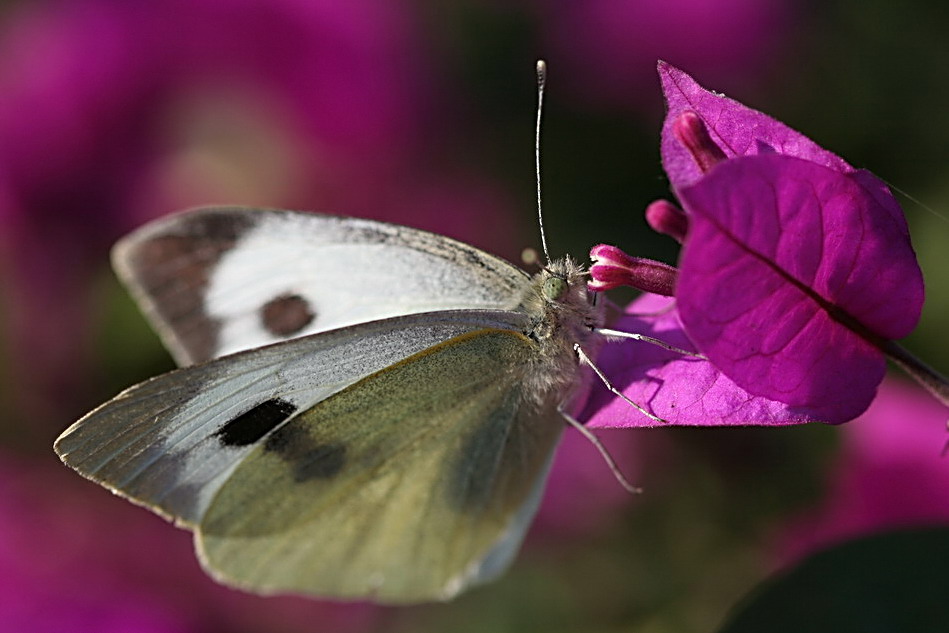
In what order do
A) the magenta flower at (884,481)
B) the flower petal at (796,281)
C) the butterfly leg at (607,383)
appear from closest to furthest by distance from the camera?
the flower petal at (796,281) → the butterfly leg at (607,383) → the magenta flower at (884,481)

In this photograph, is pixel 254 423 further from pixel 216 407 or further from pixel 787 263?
pixel 787 263

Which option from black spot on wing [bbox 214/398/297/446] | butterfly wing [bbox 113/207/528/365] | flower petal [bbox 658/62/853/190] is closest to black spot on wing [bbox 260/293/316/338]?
butterfly wing [bbox 113/207/528/365]

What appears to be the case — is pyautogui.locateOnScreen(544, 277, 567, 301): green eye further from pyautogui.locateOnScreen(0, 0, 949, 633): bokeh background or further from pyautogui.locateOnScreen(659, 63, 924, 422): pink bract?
pyautogui.locateOnScreen(0, 0, 949, 633): bokeh background

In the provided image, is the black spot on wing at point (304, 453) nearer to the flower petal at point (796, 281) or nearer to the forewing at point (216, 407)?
the forewing at point (216, 407)

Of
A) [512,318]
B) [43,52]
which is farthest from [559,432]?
[43,52]

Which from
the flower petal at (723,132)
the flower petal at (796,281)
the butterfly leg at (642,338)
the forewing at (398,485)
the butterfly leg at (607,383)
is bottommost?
the forewing at (398,485)

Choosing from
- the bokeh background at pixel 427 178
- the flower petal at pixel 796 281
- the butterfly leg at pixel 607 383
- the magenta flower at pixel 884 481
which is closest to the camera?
the flower petal at pixel 796 281

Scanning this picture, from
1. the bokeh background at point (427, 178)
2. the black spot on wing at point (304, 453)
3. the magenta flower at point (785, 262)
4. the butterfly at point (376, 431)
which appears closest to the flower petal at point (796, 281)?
the magenta flower at point (785, 262)

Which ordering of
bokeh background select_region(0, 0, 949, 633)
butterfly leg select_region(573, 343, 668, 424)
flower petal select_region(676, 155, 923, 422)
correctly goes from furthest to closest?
bokeh background select_region(0, 0, 949, 633) < butterfly leg select_region(573, 343, 668, 424) < flower petal select_region(676, 155, 923, 422)

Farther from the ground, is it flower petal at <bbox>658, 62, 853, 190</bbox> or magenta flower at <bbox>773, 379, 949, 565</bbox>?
→ flower petal at <bbox>658, 62, 853, 190</bbox>
